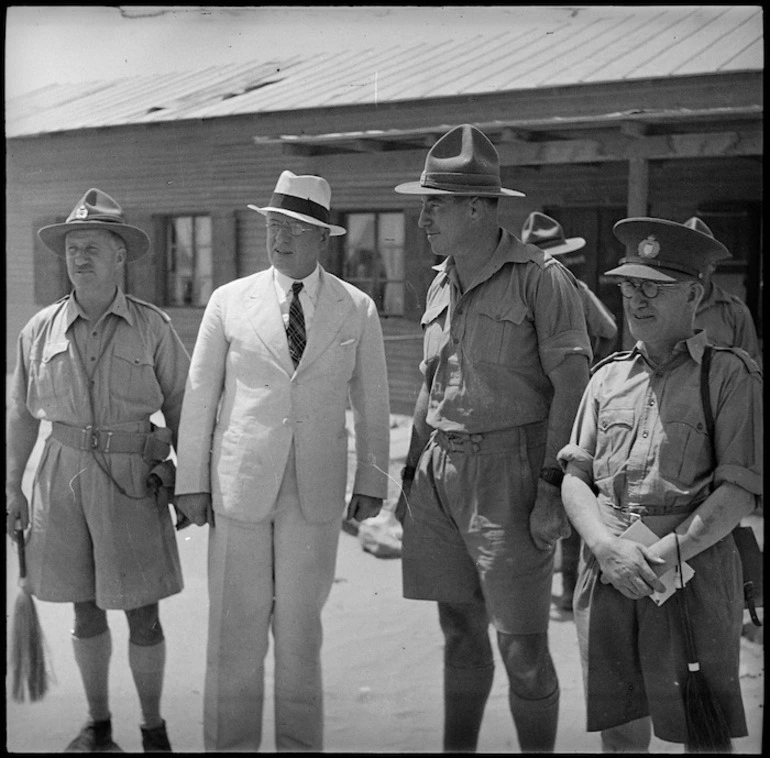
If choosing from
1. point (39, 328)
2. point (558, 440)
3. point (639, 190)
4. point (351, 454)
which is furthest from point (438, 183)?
point (639, 190)

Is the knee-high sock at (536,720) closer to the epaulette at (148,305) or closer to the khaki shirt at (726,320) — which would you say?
the epaulette at (148,305)

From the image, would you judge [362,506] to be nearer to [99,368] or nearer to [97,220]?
[99,368]

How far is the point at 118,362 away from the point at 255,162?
1460 mm

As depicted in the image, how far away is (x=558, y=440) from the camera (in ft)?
9.70

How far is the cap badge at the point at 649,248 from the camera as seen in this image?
9.12 feet

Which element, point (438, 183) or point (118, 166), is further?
point (118, 166)

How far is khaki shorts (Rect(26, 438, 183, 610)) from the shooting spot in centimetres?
329

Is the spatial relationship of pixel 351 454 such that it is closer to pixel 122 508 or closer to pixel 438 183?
pixel 122 508

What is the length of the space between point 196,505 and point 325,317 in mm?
755

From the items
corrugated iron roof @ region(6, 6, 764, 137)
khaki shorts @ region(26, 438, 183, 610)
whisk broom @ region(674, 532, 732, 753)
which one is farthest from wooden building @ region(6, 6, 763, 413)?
whisk broom @ region(674, 532, 732, 753)

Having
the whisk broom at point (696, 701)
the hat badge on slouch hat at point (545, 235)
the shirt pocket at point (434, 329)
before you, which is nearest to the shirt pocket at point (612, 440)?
the whisk broom at point (696, 701)

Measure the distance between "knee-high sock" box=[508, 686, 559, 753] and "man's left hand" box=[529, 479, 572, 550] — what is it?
1.66 feet

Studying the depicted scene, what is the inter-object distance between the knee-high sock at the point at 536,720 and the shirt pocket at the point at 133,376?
1.59 meters

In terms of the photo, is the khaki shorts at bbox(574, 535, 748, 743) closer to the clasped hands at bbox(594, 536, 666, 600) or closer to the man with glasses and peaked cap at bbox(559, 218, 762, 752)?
the man with glasses and peaked cap at bbox(559, 218, 762, 752)
